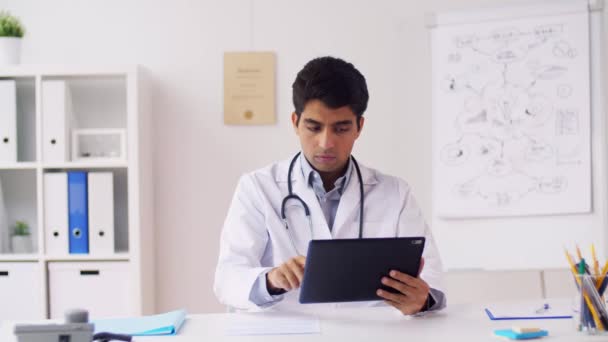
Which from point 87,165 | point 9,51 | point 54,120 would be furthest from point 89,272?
point 9,51

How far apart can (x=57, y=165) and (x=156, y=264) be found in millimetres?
644

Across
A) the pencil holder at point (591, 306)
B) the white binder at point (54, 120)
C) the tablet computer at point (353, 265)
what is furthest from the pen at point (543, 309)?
the white binder at point (54, 120)

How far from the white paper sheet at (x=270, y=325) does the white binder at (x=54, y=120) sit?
1.48 meters

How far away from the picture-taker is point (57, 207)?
285 centimetres

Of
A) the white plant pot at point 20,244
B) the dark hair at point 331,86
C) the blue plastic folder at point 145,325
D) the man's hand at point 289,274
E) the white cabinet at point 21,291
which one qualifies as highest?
the dark hair at point 331,86

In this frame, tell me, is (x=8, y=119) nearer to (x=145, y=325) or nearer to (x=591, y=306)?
(x=145, y=325)

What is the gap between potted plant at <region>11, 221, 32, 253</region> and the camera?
2982 millimetres

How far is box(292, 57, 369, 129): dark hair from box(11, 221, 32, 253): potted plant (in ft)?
5.42

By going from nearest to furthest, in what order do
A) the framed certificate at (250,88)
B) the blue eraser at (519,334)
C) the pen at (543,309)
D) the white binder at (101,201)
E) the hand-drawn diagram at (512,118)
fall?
1. the blue eraser at (519,334)
2. the pen at (543,309)
3. the hand-drawn diagram at (512,118)
4. the white binder at (101,201)
5. the framed certificate at (250,88)

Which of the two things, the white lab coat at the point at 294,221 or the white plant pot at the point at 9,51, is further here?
the white plant pot at the point at 9,51

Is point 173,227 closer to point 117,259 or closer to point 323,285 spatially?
point 117,259

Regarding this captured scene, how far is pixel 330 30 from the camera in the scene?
10.2ft

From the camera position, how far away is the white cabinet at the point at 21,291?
285cm

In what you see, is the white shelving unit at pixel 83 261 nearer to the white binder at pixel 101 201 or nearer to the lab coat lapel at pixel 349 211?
the white binder at pixel 101 201
